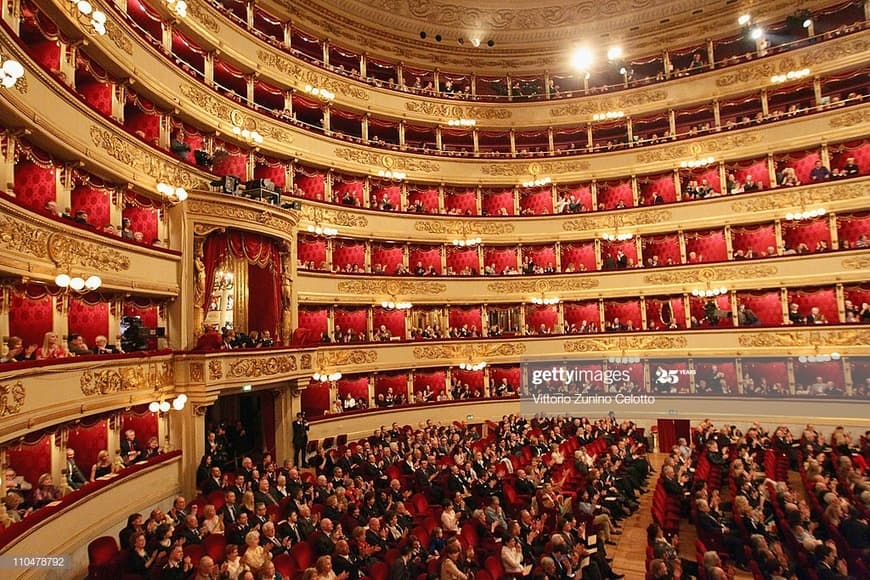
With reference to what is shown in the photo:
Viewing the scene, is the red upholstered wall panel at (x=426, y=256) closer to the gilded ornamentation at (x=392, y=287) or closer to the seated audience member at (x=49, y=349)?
the gilded ornamentation at (x=392, y=287)

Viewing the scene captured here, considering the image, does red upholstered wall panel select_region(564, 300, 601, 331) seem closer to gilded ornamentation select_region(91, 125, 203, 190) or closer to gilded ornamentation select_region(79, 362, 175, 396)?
gilded ornamentation select_region(91, 125, 203, 190)

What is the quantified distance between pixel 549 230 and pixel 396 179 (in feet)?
20.4

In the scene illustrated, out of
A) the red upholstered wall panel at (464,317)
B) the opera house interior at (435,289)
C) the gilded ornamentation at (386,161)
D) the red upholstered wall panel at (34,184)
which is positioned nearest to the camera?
the opera house interior at (435,289)

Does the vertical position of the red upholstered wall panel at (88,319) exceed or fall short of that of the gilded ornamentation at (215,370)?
it exceeds it

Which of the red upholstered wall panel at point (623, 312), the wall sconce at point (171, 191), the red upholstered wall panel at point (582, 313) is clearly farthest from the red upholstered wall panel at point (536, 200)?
the wall sconce at point (171, 191)

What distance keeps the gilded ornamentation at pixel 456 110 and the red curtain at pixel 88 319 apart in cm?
1376

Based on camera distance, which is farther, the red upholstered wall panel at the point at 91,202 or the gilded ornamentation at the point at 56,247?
the red upholstered wall panel at the point at 91,202

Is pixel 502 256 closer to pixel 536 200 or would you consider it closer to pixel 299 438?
pixel 536 200

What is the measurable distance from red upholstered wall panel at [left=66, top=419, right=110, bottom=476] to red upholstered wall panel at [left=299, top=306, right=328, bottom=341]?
7.59m

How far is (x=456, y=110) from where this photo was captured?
21734mm

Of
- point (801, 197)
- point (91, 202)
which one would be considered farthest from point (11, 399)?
point (801, 197)

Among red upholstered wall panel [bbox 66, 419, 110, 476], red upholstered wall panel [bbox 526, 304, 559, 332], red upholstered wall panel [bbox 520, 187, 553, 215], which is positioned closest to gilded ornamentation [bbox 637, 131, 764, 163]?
red upholstered wall panel [bbox 520, 187, 553, 215]

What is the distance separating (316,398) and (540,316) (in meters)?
9.36

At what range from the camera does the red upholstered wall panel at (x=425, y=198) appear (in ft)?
70.5
